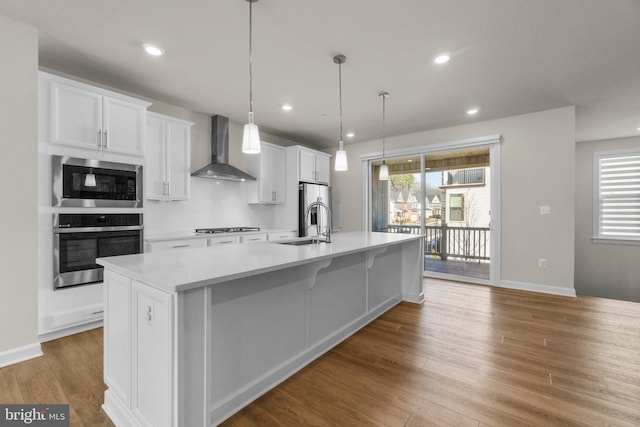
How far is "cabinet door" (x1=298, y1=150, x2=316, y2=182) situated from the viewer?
5.09 meters

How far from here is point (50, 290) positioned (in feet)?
8.20

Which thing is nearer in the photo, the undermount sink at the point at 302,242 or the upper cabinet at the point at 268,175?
the undermount sink at the point at 302,242

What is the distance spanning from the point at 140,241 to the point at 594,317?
4.83m

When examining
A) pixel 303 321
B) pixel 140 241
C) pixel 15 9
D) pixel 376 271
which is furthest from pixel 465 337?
pixel 15 9

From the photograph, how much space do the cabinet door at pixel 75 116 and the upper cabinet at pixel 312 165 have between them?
286 cm

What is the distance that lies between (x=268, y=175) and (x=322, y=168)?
3.94 feet

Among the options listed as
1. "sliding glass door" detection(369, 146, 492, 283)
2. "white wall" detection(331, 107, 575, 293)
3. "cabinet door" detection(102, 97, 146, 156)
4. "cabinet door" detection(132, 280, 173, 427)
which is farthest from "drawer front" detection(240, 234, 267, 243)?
"white wall" detection(331, 107, 575, 293)

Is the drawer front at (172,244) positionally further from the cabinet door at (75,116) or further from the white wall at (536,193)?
the white wall at (536,193)

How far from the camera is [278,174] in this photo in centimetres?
508

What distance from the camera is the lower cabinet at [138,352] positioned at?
1268 millimetres

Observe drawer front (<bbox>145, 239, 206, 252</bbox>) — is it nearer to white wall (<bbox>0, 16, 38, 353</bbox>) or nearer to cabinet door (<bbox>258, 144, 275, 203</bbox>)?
white wall (<bbox>0, 16, 38, 353</bbox>)

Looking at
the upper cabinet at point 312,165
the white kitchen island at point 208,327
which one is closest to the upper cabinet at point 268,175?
the upper cabinet at point 312,165

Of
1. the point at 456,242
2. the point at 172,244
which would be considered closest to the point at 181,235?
the point at 172,244

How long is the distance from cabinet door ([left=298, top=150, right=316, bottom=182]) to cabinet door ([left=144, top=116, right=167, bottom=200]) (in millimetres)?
2166
